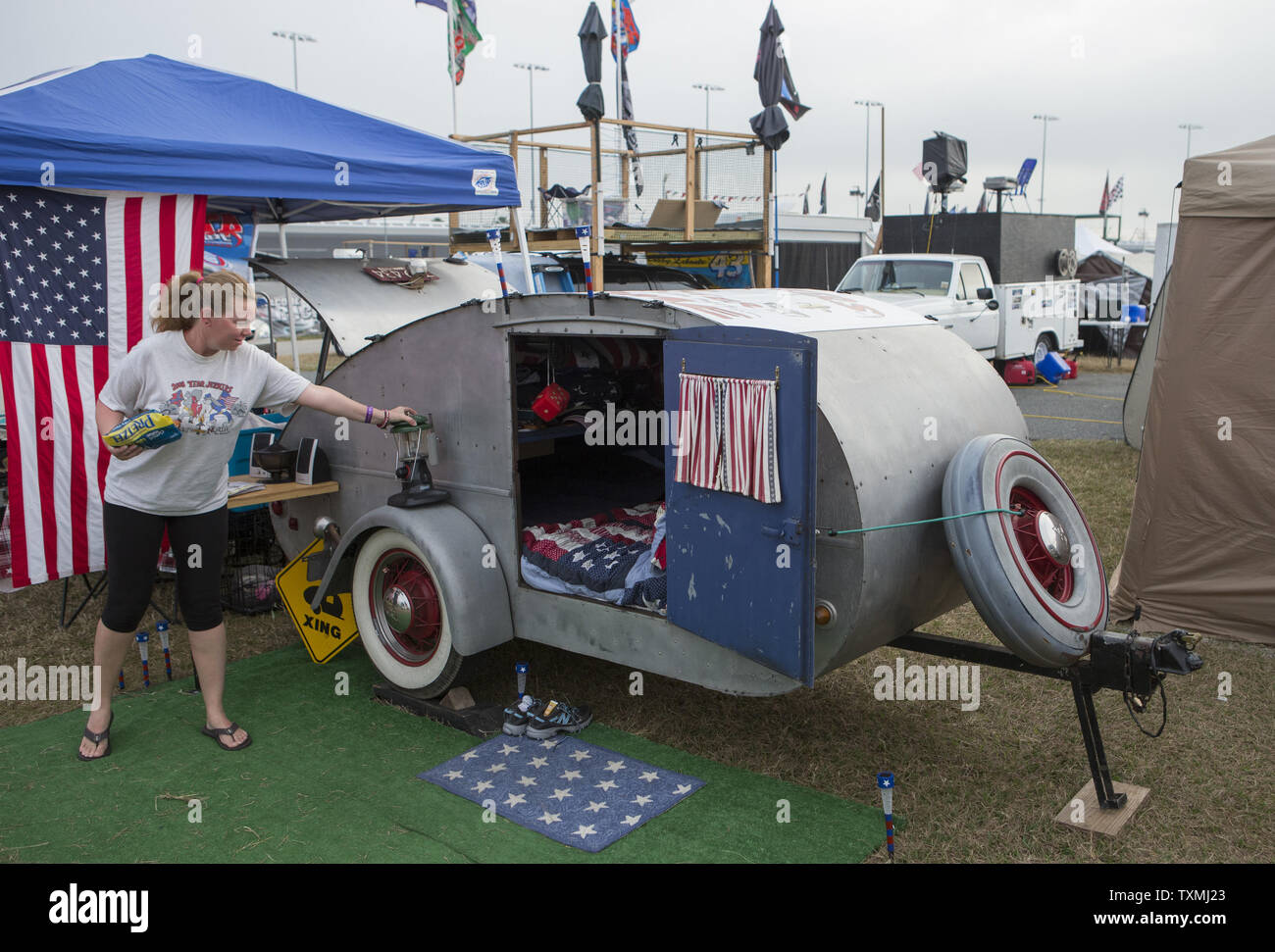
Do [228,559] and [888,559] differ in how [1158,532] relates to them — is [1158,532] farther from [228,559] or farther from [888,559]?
[228,559]

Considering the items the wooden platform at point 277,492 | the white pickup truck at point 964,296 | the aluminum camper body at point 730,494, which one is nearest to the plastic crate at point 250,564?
the wooden platform at point 277,492

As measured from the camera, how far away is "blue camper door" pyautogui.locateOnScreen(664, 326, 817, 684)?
3238 millimetres

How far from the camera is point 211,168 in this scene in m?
5.32

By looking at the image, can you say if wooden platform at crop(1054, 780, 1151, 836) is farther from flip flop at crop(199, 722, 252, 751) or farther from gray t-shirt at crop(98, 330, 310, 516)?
gray t-shirt at crop(98, 330, 310, 516)

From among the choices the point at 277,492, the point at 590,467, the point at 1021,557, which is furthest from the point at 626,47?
the point at 1021,557

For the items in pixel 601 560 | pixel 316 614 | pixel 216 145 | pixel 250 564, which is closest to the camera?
pixel 601 560

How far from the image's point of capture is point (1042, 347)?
1667 centimetres

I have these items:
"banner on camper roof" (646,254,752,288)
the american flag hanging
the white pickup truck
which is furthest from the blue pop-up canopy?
the white pickup truck

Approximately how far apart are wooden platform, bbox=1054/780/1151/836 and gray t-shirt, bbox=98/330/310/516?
347cm

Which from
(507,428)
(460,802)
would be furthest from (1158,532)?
(460,802)

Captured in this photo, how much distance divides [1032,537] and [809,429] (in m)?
1.30

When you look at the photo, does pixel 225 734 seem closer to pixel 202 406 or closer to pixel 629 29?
pixel 202 406

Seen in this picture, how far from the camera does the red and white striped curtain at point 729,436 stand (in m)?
3.30

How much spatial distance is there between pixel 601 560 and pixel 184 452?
1729 millimetres
